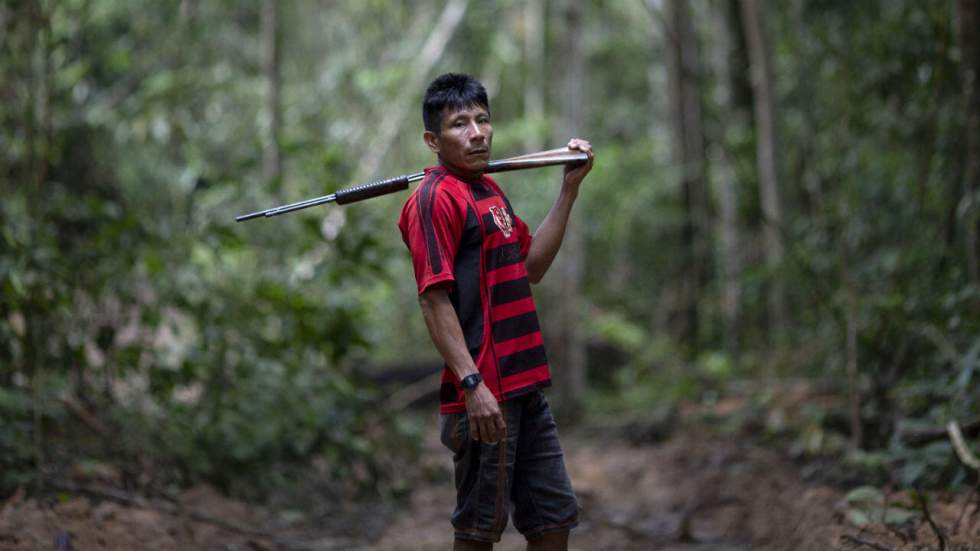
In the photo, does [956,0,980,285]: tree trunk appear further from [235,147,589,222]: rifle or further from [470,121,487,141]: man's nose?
[470,121,487,141]: man's nose

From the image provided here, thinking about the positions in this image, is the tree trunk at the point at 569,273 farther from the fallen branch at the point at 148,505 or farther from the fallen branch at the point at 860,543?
the fallen branch at the point at 860,543

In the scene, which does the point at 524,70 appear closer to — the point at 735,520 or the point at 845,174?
the point at 845,174

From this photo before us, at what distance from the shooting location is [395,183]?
3.23 m

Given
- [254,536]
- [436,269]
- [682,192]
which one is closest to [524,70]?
[682,192]

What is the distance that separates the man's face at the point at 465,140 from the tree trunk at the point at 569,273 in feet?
21.8

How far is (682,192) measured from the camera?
41.8ft

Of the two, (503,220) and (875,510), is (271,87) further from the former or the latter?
(875,510)

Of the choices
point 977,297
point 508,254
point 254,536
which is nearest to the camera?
point 508,254

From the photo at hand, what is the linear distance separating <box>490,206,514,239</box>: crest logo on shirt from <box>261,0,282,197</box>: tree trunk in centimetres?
534

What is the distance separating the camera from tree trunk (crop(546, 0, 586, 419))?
387 inches

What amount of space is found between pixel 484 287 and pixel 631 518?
10.9 ft

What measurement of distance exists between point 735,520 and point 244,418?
3.01 m

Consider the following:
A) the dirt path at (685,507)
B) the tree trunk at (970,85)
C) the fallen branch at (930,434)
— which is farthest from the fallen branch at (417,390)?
the tree trunk at (970,85)

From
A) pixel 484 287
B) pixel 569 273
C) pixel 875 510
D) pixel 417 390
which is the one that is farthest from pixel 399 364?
pixel 484 287
